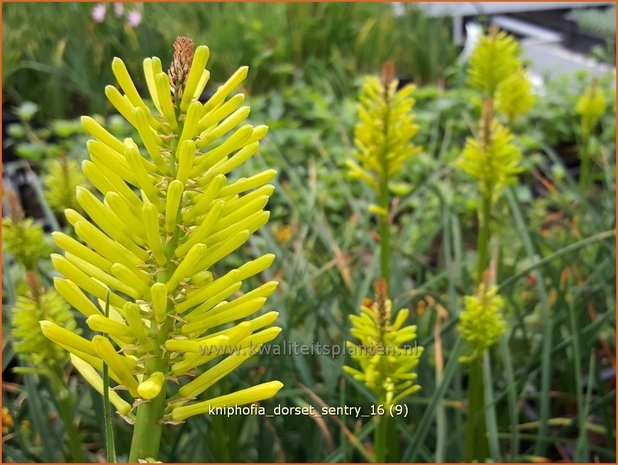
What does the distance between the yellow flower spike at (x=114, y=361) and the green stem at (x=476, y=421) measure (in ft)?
1.55

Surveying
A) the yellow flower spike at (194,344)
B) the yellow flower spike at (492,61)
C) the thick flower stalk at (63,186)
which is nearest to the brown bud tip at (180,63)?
the yellow flower spike at (194,344)

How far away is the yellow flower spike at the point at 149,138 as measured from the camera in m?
0.30

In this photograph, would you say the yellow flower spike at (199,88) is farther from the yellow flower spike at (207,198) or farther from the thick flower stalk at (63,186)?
the thick flower stalk at (63,186)

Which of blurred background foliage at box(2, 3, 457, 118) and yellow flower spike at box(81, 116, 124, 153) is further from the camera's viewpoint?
blurred background foliage at box(2, 3, 457, 118)

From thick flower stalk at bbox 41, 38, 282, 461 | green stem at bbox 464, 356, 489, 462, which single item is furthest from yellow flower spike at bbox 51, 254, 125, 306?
green stem at bbox 464, 356, 489, 462

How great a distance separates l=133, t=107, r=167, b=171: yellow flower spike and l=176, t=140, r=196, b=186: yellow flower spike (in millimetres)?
11

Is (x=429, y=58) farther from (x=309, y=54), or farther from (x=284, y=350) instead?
(x=284, y=350)

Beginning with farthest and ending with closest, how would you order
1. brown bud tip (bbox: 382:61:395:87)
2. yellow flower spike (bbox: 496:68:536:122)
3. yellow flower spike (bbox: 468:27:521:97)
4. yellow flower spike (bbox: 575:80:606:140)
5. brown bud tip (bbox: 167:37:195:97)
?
1. yellow flower spike (bbox: 575:80:606:140)
2. yellow flower spike (bbox: 496:68:536:122)
3. yellow flower spike (bbox: 468:27:521:97)
4. brown bud tip (bbox: 382:61:395:87)
5. brown bud tip (bbox: 167:37:195:97)

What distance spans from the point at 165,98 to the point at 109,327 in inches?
3.8

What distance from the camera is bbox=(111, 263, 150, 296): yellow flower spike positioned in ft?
1.00

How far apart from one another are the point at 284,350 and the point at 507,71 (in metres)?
0.44

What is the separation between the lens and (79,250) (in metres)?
0.31

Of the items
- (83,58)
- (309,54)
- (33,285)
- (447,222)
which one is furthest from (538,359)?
(309,54)

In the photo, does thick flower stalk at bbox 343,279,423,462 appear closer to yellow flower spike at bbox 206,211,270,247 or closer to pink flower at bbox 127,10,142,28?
yellow flower spike at bbox 206,211,270,247
